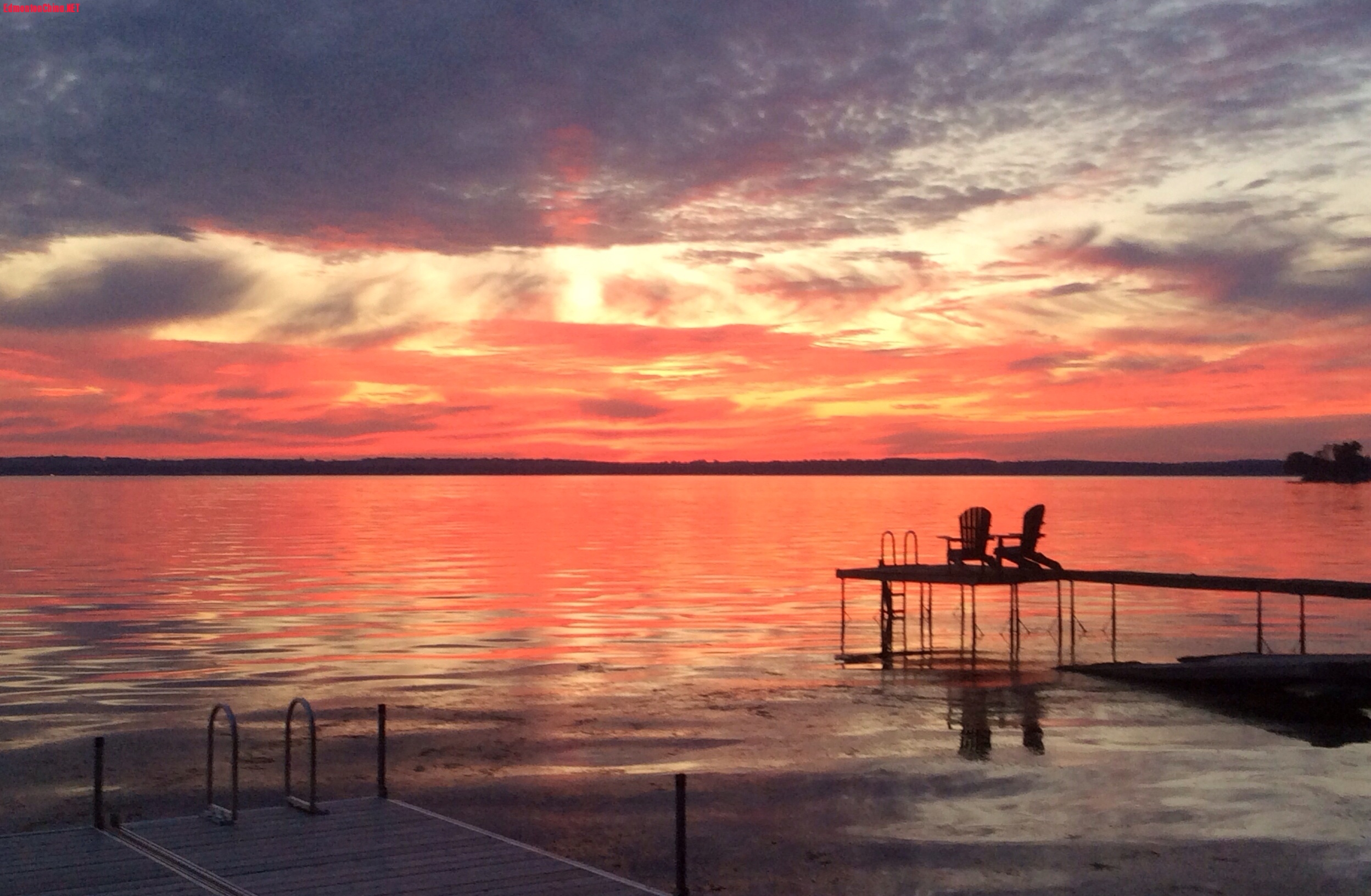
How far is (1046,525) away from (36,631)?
263 feet

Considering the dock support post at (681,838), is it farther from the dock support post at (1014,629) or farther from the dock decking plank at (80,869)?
the dock support post at (1014,629)

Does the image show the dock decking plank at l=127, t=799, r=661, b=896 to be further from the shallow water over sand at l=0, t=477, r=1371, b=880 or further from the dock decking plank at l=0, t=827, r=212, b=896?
the shallow water over sand at l=0, t=477, r=1371, b=880

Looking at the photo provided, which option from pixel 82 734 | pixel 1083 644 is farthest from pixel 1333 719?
pixel 82 734

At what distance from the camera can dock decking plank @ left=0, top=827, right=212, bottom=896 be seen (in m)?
10.6

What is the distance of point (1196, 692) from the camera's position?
27.0 meters

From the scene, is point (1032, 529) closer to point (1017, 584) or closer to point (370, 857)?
point (1017, 584)

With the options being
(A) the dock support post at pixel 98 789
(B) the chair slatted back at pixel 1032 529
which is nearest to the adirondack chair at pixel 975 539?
(B) the chair slatted back at pixel 1032 529

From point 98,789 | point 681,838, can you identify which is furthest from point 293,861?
point 681,838

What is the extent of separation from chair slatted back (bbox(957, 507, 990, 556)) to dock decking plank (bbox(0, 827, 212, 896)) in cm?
2542

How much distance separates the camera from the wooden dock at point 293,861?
10805 mm

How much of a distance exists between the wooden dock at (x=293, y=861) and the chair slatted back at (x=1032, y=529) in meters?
23.9

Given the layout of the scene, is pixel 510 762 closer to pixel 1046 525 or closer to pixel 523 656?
pixel 523 656

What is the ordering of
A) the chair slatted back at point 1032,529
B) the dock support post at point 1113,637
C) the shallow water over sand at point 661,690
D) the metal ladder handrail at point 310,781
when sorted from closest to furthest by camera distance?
the metal ladder handrail at point 310,781 → the shallow water over sand at point 661,690 → the dock support post at point 1113,637 → the chair slatted back at point 1032,529

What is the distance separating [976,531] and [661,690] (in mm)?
11694
